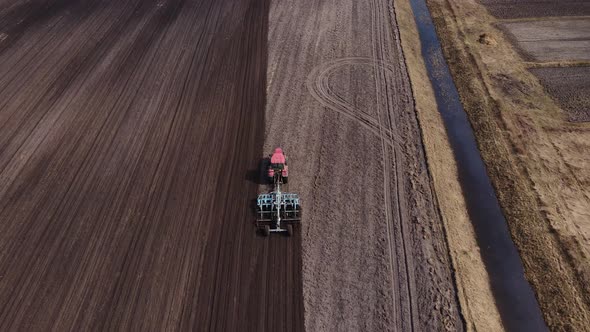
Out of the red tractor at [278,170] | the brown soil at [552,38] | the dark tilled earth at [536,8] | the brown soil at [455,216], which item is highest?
the dark tilled earth at [536,8]

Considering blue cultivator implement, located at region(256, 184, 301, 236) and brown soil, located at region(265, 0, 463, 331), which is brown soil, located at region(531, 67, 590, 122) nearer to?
brown soil, located at region(265, 0, 463, 331)

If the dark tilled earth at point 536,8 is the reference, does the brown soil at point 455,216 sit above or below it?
below

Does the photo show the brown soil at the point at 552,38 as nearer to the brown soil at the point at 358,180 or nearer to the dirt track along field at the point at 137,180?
the brown soil at the point at 358,180

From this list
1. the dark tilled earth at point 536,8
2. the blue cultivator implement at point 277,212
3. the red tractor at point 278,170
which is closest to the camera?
the blue cultivator implement at point 277,212

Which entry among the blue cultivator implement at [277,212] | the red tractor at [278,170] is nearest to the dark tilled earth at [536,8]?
the red tractor at [278,170]

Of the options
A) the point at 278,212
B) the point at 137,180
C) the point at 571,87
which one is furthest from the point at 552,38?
the point at 137,180

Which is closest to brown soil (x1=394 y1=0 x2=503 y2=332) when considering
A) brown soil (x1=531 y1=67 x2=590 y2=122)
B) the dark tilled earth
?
brown soil (x1=531 y1=67 x2=590 y2=122)
